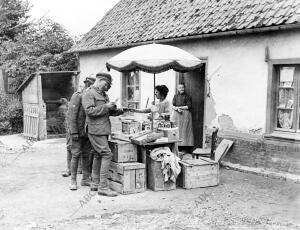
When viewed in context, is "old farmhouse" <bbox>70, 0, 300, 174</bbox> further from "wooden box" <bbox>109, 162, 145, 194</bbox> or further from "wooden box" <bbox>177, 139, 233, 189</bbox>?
"wooden box" <bbox>109, 162, 145, 194</bbox>

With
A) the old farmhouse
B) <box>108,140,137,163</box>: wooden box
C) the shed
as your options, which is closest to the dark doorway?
the old farmhouse

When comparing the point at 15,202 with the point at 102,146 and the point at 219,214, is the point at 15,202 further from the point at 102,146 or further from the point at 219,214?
the point at 219,214

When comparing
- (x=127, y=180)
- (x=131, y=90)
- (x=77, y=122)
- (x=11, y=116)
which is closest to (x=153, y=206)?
(x=127, y=180)

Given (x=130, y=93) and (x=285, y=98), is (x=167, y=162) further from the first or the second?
(x=130, y=93)

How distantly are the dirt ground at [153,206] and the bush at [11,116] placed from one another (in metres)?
7.61

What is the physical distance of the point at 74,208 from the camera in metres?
6.76

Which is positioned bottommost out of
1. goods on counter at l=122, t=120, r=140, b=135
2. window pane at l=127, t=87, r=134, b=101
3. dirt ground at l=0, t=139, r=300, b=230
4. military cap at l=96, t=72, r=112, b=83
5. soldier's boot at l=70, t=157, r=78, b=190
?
dirt ground at l=0, t=139, r=300, b=230

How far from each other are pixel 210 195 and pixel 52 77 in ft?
31.1

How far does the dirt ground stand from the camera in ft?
19.9

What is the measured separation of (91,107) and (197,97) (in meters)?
4.55

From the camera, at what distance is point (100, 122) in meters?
7.45

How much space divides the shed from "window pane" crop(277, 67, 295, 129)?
7.71m

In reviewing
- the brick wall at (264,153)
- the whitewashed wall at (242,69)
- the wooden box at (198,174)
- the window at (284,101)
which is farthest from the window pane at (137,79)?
the wooden box at (198,174)

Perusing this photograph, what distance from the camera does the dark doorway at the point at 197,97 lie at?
440 inches
